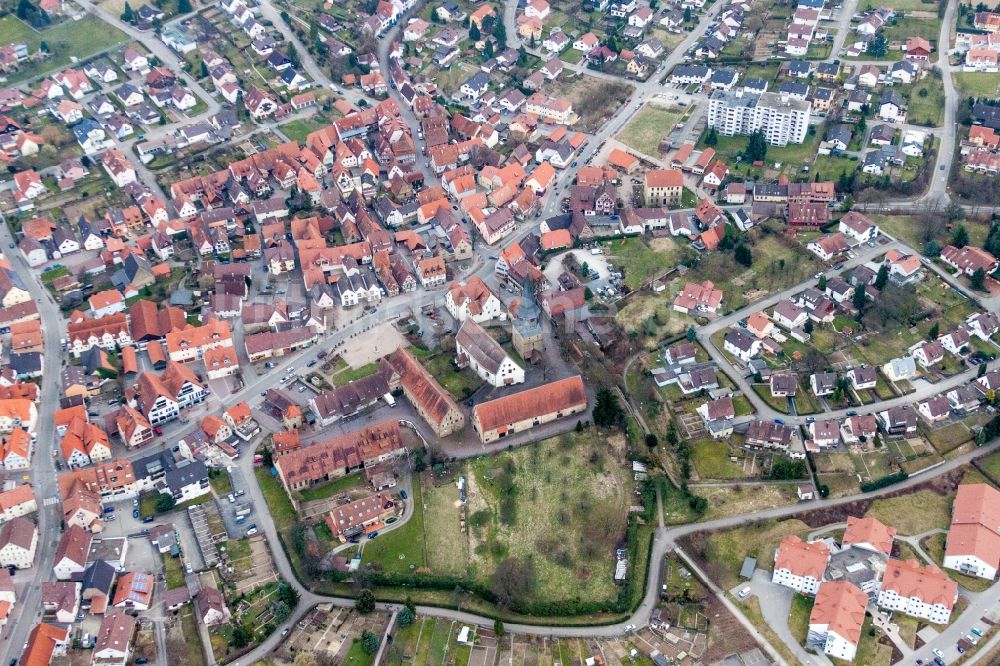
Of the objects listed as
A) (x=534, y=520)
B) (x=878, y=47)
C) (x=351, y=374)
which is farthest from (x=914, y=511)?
(x=878, y=47)

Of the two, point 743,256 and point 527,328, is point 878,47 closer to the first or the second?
point 743,256

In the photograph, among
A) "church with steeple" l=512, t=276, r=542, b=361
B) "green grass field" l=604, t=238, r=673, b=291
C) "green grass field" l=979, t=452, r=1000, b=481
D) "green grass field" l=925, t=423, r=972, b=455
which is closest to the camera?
"green grass field" l=979, t=452, r=1000, b=481

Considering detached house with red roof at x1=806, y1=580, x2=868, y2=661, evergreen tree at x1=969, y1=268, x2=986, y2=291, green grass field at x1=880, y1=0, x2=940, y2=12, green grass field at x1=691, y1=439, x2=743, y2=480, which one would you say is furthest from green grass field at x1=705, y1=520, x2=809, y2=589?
green grass field at x1=880, y1=0, x2=940, y2=12

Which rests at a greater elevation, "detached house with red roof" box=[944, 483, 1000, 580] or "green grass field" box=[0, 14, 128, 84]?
"detached house with red roof" box=[944, 483, 1000, 580]

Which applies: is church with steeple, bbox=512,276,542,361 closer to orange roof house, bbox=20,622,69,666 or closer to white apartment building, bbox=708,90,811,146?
white apartment building, bbox=708,90,811,146

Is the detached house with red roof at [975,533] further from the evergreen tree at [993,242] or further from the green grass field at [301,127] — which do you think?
the green grass field at [301,127]

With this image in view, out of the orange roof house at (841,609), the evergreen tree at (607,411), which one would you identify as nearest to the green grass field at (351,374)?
the evergreen tree at (607,411)

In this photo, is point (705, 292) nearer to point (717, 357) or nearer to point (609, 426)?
point (717, 357)

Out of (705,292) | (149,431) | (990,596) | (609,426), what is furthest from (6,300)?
(990,596)
